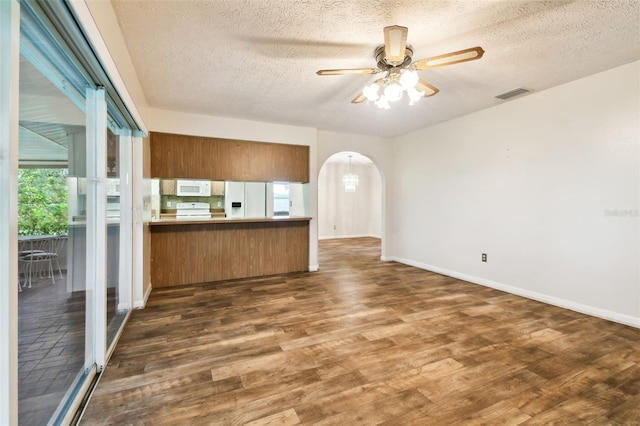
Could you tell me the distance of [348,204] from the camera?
368 inches

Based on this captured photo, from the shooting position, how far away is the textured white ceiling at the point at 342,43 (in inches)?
75.1

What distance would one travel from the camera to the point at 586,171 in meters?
3.00

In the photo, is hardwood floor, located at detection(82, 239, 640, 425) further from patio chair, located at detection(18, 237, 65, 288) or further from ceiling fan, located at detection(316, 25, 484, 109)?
ceiling fan, located at detection(316, 25, 484, 109)

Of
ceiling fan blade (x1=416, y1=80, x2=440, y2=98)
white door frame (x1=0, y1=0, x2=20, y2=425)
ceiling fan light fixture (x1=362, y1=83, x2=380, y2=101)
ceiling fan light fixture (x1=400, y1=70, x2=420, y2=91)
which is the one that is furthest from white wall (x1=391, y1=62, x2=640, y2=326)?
white door frame (x1=0, y1=0, x2=20, y2=425)

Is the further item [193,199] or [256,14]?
[193,199]

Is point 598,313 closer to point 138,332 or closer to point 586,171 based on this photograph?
point 586,171

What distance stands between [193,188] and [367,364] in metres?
4.63

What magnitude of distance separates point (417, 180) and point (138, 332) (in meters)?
4.71

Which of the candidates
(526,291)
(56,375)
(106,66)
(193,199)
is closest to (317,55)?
(106,66)

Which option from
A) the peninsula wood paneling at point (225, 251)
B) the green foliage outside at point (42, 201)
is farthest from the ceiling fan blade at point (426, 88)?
the peninsula wood paneling at point (225, 251)

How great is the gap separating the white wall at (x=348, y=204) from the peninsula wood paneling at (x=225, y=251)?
4270 millimetres

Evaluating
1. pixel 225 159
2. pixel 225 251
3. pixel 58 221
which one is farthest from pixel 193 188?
pixel 58 221

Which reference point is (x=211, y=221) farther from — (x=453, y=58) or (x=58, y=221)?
(x=453, y=58)

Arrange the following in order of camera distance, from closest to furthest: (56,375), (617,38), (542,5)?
(56,375)
(542,5)
(617,38)
